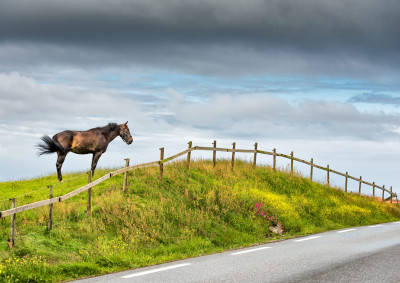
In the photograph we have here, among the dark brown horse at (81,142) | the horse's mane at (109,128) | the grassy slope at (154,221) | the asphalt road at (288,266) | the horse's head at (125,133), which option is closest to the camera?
the asphalt road at (288,266)

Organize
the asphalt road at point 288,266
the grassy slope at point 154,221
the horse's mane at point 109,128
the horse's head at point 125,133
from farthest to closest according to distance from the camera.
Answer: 1. the horse's head at point 125,133
2. the horse's mane at point 109,128
3. the grassy slope at point 154,221
4. the asphalt road at point 288,266

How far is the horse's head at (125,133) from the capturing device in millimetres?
22844

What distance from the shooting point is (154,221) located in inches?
550

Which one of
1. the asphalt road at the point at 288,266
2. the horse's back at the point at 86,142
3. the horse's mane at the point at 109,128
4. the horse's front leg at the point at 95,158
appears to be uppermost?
the horse's mane at the point at 109,128

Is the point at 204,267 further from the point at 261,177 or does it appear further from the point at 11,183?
the point at 11,183

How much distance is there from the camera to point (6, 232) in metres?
12.2

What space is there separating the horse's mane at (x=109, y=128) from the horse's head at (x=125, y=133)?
0.32 metres

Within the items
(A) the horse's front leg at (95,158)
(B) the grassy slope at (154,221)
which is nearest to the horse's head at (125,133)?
(A) the horse's front leg at (95,158)

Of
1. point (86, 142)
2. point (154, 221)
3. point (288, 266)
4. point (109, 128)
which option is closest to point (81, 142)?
point (86, 142)

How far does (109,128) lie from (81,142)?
177 centimetres

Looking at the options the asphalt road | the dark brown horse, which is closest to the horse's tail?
the dark brown horse

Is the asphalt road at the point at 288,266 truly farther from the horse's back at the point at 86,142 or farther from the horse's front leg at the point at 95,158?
the horse's back at the point at 86,142

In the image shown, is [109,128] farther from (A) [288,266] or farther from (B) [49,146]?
(A) [288,266]

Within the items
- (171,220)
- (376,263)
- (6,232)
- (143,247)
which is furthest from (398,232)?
(6,232)
